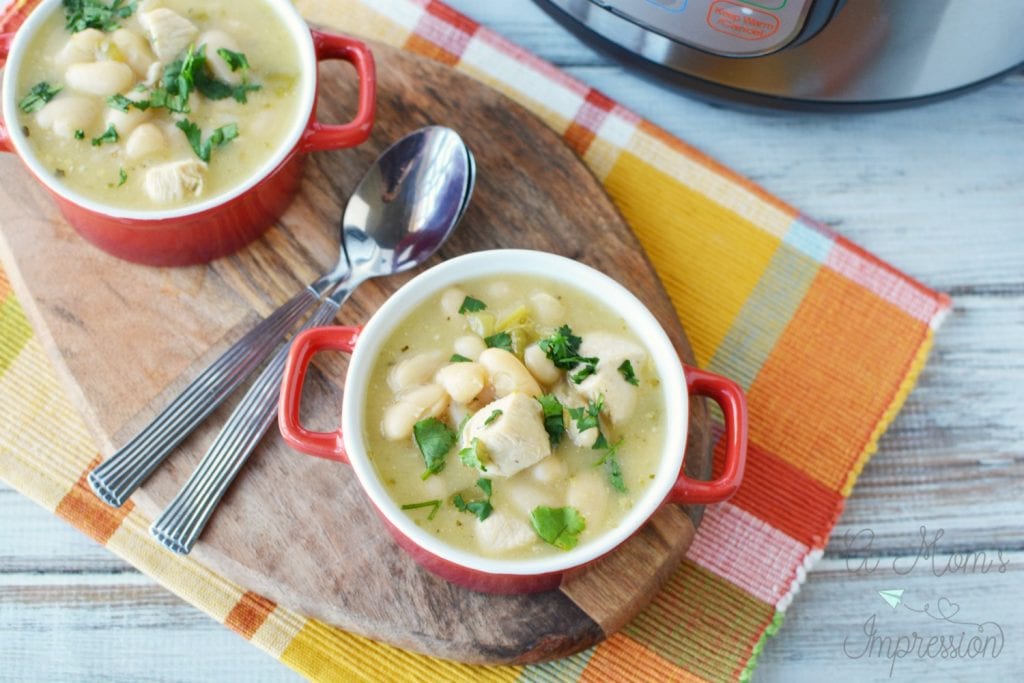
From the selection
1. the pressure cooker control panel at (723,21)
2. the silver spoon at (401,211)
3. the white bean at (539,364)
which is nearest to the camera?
the white bean at (539,364)

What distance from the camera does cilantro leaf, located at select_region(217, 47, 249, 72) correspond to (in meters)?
1.50

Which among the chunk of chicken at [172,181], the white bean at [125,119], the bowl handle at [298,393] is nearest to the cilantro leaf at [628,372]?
the bowl handle at [298,393]

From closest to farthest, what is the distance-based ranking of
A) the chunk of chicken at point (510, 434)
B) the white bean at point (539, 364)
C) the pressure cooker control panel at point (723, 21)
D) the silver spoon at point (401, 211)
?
the chunk of chicken at point (510, 434) < the white bean at point (539, 364) < the pressure cooker control panel at point (723, 21) < the silver spoon at point (401, 211)

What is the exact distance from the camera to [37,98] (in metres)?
1.46

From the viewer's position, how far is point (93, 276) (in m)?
1.57

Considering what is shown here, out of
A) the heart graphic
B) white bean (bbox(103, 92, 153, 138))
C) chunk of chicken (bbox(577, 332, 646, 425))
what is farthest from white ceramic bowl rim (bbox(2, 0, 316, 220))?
the heart graphic

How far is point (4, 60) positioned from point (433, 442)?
0.92 m

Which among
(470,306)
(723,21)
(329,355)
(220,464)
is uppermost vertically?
(723,21)

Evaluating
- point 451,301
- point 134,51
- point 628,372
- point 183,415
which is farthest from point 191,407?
point 628,372

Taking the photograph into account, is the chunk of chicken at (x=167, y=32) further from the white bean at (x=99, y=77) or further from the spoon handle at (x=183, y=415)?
the spoon handle at (x=183, y=415)

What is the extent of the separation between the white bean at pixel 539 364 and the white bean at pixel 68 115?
0.71 m

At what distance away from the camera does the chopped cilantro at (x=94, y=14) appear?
4.96 ft

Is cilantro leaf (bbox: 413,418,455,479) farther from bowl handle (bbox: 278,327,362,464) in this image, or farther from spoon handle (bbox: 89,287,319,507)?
spoon handle (bbox: 89,287,319,507)

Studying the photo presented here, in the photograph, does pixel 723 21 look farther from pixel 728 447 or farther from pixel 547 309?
pixel 728 447
